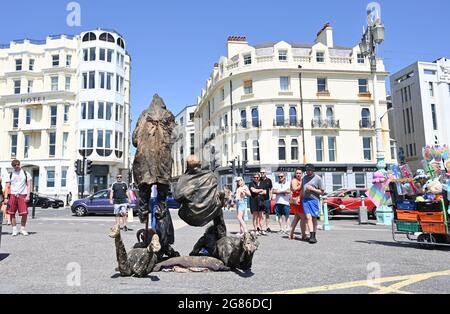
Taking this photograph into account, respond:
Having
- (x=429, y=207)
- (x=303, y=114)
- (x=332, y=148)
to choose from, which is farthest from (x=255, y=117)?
(x=429, y=207)

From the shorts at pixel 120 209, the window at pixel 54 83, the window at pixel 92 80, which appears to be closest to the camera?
the shorts at pixel 120 209

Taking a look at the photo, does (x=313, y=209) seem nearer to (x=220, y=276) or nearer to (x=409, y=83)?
(x=220, y=276)

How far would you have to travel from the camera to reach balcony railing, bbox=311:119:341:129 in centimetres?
3466

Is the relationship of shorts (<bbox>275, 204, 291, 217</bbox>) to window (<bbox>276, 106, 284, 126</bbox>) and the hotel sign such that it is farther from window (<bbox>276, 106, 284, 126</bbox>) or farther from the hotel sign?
Result: the hotel sign

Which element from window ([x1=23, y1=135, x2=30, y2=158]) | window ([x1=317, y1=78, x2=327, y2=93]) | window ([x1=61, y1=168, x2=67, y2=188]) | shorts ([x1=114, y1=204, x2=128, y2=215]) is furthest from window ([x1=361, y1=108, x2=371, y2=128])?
window ([x1=23, y1=135, x2=30, y2=158])

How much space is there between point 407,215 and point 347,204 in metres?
9.82

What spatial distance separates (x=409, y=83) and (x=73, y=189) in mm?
43356

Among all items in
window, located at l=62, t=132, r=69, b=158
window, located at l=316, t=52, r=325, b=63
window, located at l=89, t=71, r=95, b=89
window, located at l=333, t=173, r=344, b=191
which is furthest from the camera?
window, located at l=62, t=132, r=69, b=158

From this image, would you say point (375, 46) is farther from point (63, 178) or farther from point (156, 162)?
point (63, 178)

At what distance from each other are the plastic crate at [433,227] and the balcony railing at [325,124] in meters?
28.1

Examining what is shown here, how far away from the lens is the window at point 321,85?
35.7m

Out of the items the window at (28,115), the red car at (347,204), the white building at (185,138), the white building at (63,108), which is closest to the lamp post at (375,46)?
the red car at (347,204)

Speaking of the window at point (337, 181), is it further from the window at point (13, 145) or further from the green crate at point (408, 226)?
the window at point (13, 145)

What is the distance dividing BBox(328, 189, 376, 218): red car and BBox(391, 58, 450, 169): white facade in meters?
30.5
